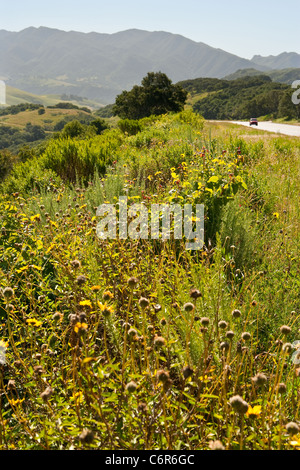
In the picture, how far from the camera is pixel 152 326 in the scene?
65.3 inches

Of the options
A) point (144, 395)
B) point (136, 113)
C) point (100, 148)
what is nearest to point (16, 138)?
point (136, 113)

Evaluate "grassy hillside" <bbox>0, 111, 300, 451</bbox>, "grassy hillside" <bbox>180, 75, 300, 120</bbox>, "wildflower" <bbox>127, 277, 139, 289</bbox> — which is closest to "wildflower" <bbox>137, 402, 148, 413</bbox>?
"grassy hillside" <bbox>0, 111, 300, 451</bbox>

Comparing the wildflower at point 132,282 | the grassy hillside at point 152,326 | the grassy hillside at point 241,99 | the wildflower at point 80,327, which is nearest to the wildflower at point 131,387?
the grassy hillside at point 152,326

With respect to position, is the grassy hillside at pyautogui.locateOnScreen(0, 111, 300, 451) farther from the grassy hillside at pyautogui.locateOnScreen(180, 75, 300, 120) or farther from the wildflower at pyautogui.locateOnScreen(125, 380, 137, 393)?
the grassy hillside at pyautogui.locateOnScreen(180, 75, 300, 120)

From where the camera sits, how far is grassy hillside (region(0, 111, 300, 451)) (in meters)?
1.25

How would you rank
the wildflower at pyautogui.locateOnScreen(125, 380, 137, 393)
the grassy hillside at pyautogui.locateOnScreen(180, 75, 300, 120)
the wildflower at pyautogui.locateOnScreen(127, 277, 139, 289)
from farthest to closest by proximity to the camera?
the grassy hillside at pyautogui.locateOnScreen(180, 75, 300, 120) < the wildflower at pyautogui.locateOnScreen(127, 277, 139, 289) < the wildflower at pyautogui.locateOnScreen(125, 380, 137, 393)

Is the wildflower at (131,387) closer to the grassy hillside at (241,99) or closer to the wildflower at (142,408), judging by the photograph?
the wildflower at (142,408)

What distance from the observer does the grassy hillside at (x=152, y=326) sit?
49.0 inches

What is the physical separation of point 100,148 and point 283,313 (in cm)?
597

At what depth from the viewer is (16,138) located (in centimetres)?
10381

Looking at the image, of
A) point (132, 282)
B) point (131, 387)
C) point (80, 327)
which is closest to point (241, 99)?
point (132, 282)

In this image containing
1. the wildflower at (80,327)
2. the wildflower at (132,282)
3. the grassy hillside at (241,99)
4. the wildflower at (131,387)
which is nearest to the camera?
the wildflower at (131,387)
